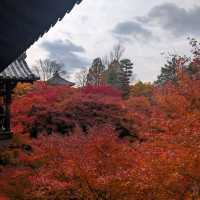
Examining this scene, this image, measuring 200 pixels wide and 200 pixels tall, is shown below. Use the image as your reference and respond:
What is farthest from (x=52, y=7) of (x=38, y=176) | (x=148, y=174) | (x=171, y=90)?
(x=171, y=90)

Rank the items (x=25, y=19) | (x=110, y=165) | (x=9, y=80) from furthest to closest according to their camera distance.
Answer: (x=9, y=80) < (x=110, y=165) < (x=25, y=19)

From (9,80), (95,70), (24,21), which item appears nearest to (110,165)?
(9,80)

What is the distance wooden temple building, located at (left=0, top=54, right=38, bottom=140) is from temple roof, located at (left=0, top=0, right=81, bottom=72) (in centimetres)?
760

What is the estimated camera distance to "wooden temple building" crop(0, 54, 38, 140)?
37.1ft

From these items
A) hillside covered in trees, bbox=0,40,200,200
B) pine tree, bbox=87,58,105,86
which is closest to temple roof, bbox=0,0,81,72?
hillside covered in trees, bbox=0,40,200,200

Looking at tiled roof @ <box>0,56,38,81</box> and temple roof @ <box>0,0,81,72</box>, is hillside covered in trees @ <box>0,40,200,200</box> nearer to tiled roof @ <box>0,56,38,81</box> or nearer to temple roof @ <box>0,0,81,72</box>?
tiled roof @ <box>0,56,38,81</box>

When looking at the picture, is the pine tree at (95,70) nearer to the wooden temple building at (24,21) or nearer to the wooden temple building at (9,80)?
the wooden temple building at (9,80)

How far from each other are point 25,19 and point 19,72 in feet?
29.3

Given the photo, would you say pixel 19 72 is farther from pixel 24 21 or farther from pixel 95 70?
pixel 95 70

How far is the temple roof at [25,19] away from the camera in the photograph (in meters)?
2.60

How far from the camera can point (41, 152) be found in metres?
10.9

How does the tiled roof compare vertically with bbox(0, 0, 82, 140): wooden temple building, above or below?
above

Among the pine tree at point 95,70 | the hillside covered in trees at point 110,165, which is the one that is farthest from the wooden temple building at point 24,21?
the pine tree at point 95,70

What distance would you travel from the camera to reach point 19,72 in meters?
11.7
